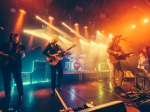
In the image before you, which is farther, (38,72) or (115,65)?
(38,72)

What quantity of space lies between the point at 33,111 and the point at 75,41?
868cm

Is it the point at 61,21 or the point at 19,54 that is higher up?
the point at 61,21

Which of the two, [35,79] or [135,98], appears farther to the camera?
[35,79]

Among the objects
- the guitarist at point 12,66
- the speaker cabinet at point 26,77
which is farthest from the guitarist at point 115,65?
the speaker cabinet at point 26,77

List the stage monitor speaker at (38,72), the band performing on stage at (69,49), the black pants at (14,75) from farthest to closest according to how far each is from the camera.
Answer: the stage monitor speaker at (38,72) → the band performing on stage at (69,49) → the black pants at (14,75)

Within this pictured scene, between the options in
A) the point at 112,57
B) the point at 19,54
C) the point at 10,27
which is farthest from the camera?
the point at 10,27

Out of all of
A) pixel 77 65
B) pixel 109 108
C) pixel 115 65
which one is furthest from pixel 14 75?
pixel 77 65

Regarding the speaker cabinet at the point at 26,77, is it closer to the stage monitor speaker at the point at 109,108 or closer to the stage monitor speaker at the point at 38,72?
the stage monitor speaker at the point at 38,72

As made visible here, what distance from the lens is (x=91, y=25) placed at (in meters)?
9.34

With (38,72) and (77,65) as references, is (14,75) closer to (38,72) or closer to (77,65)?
(38,72)

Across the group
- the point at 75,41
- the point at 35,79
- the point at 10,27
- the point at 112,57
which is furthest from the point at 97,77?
the point at 10,27

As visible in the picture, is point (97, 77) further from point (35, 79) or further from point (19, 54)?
point (19, 54)

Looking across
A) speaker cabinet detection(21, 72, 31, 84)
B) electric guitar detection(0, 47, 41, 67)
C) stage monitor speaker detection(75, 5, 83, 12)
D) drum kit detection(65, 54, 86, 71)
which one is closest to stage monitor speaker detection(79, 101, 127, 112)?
electric guitar detection(0, 47, 41, 67)

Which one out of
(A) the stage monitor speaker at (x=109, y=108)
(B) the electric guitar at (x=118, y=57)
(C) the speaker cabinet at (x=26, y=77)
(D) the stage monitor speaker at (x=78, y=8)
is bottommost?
(C) the speaker cabinet at (x=26, y=77)
